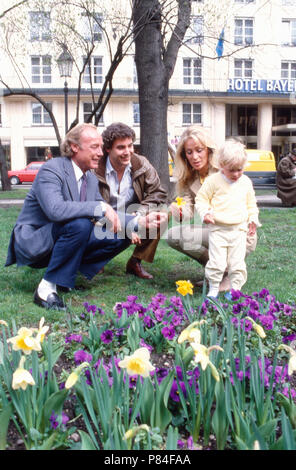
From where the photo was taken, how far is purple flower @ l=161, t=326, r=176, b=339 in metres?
2.63

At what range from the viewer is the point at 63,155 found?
4129 mm

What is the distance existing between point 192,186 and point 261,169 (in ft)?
54.0

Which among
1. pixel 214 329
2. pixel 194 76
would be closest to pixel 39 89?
pixel 194 76

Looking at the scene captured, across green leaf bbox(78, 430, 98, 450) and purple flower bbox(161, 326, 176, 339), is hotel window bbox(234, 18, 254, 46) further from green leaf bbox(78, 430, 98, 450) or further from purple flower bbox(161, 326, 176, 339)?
green leaf bbox(78, 430, 98, 450)

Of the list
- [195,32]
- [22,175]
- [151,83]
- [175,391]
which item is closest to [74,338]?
[175,391]

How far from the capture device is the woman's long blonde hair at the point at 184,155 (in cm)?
414

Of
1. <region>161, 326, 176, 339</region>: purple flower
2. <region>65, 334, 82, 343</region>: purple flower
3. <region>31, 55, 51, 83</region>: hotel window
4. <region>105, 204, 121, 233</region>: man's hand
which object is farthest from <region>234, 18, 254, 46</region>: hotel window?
<region>65, 334, 82, 343</region>: purple flower

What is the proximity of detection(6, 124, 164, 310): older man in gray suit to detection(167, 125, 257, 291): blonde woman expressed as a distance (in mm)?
265

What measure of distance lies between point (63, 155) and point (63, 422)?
105 inches

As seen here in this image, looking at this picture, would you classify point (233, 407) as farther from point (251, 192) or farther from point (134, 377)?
point (251, 192)

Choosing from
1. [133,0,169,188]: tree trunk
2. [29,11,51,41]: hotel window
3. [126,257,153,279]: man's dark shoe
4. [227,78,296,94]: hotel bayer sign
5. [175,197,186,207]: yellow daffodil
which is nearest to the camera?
[175,197,186,207]: yellow daffodil

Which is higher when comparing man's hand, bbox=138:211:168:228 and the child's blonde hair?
the child's blonde hair

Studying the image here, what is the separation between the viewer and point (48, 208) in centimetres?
378
